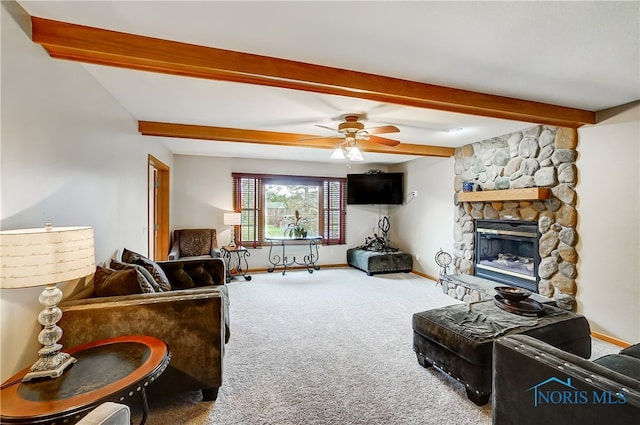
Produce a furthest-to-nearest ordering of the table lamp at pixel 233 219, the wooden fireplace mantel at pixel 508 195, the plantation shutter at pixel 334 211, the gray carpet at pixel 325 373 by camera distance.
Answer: the plantation shutter at pixel 334 211, the table lamp at pixel 233 219, the wooden fireplace mantel at pixel 508 195, the gray carpet at pixel 325 373

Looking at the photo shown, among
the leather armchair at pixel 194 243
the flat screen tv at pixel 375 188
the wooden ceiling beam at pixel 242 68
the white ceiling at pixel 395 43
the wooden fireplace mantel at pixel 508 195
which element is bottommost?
the leather armchair at pixel 194 243

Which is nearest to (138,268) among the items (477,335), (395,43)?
(395,43)

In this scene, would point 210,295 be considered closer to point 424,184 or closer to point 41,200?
point 41,200

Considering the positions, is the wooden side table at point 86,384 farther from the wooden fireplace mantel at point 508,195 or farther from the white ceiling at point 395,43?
the wooden fireplace mantel at point 508,195

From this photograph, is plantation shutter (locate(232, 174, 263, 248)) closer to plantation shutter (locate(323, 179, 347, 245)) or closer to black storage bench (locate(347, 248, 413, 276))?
plantation shutter (locate(323, 179, 347, 245))

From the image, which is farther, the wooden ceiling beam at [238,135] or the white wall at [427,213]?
the white wall at [427,213]

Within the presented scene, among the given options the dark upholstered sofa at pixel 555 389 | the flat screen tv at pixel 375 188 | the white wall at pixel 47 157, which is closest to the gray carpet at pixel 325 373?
the dark upholstered sofa at pixel 555 389

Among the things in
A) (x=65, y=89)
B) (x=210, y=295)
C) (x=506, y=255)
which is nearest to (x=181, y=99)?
(x=65, y=89)

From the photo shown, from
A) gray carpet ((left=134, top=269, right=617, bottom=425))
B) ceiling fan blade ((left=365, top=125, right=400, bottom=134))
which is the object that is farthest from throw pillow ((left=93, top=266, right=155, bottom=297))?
ceiling fan blade ((left=365, top=125, right=400, bottom=134))

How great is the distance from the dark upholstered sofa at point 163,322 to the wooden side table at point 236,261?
350 centimetres

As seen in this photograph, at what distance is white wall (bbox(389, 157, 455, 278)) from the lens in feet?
17.9

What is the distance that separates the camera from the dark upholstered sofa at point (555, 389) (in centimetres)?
114

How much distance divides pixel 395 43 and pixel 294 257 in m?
5.18

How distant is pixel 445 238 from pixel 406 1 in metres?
4.64
